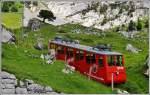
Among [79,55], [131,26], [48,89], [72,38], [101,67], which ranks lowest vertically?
[48,89]

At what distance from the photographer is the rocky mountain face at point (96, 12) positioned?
14.6 feet

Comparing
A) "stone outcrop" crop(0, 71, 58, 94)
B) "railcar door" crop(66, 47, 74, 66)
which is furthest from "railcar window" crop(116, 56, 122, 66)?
"stone outcrop" crop(0, 71, 58, 94)

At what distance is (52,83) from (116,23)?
0.88 m

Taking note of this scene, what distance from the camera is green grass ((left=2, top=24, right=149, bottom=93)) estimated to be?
4.39 meters

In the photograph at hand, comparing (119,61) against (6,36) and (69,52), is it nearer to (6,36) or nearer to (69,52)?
(69,52)

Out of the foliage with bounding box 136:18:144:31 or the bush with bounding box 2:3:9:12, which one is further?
the foliage with bounding box 136:18:144:31

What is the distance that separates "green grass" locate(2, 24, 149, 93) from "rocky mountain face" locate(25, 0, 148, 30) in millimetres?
91

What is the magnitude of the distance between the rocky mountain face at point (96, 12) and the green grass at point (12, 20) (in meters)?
0.10

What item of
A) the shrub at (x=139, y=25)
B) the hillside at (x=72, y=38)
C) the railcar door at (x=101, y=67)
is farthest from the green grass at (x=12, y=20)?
the shrub at (x=139, y=25)

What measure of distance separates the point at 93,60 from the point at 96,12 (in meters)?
0.48

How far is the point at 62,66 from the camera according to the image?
448 cm

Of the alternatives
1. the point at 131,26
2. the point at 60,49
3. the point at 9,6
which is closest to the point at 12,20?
the point at 9,6

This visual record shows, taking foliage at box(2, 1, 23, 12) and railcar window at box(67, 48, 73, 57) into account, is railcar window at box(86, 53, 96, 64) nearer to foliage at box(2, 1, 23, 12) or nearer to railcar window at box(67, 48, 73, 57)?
railcar window at box(67, 48, 73, 57)

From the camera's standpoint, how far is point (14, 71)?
14.4ft
